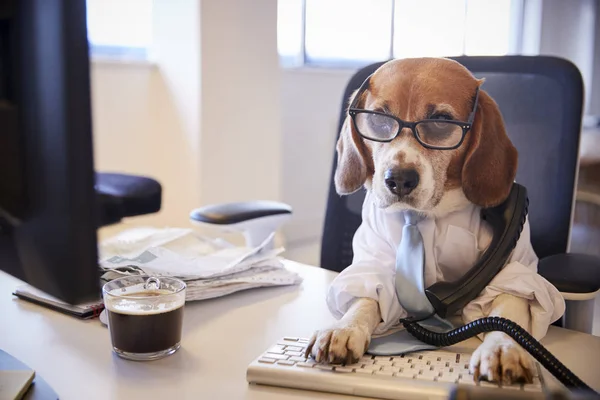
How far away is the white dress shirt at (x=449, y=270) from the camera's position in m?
0.80

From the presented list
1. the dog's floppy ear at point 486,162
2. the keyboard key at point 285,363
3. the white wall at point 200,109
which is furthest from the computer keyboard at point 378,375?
the white wall at point 200,109

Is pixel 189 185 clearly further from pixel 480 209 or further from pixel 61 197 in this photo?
pixel 61 197

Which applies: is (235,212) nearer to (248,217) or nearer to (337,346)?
(248,217)

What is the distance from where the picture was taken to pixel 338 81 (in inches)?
156

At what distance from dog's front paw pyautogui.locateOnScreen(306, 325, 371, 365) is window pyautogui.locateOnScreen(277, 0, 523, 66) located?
288 centimetres

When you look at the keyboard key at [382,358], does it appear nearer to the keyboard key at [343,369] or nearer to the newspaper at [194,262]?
the keyboard key at [343,369]

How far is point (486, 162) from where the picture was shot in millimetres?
810

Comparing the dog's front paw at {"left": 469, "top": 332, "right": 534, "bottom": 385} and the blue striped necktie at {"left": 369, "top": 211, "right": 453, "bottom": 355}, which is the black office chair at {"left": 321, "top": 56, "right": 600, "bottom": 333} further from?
the dog's front paw at {"left": 469, "top": 332, "right": 534, "bottom": 385}

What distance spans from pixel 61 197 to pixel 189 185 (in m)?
2.51

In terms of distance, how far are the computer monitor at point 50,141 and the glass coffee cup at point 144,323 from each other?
226mm

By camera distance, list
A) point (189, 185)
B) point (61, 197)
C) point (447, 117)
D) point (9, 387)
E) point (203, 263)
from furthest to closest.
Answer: point (189, 185) → point (203, 263) → point (447, 117) → point (9, 387) → point (61, 197)

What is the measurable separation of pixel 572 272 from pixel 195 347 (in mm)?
589

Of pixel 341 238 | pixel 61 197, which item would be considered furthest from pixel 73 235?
pixel 341 238

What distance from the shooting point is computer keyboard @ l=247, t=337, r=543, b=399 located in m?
0.65
